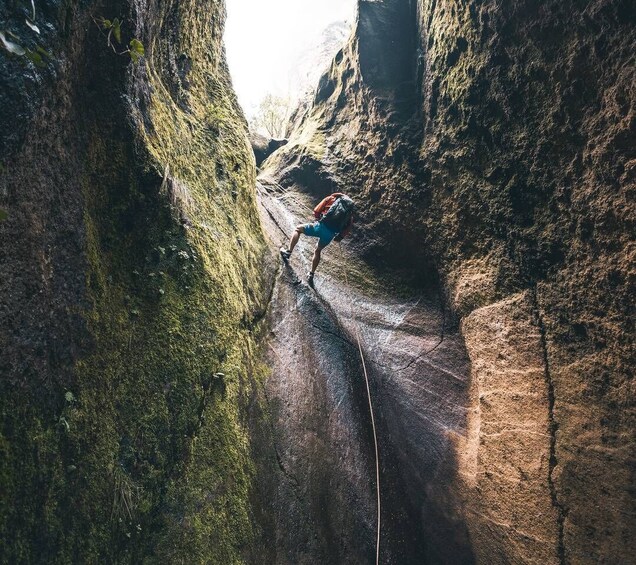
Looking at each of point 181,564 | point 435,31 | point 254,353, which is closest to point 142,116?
point 254,353

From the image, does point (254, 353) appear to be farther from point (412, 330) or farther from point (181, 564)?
point (412, 330)

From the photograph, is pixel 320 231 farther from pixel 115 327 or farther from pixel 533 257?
pixel 115 327

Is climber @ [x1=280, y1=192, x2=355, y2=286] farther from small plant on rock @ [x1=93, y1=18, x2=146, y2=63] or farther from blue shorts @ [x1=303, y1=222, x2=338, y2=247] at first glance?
small plant on rock @ [x1=93, y1=18, x2=146, y2=63]

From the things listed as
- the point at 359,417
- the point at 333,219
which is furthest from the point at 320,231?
the point at 359,417

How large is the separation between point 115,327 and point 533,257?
7.08 m

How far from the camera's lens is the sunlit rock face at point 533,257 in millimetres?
5926

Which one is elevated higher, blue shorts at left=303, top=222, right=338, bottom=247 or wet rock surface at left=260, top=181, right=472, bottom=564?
blue shorts at left=303, top=222, right=338, bottom=247

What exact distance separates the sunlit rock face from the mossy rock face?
4704 mm

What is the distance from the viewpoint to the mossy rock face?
334 centimetres

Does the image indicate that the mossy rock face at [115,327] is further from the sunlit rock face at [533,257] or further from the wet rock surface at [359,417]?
the sunlit rock face at [533,257]

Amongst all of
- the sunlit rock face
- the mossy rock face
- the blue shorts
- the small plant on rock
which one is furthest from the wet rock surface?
the small plant on rock

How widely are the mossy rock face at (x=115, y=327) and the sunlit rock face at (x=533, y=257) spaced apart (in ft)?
15.4

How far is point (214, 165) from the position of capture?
8352mm

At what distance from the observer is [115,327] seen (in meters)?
4.54
